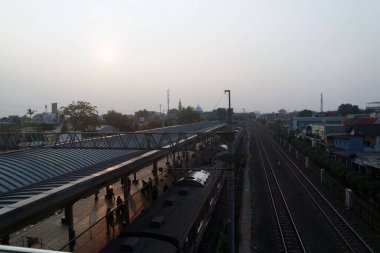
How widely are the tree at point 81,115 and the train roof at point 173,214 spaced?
3417cm

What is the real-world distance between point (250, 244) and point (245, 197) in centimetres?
906

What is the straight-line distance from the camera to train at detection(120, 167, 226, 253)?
9953 mm

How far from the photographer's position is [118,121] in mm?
61562

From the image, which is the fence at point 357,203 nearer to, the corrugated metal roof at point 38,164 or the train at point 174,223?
the train at point 174,223

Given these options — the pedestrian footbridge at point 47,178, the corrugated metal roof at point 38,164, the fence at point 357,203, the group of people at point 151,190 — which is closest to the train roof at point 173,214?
the pedestrian footbridge at point 47,178

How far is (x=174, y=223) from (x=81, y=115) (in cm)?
4040

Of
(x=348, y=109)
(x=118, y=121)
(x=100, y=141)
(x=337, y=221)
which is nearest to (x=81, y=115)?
(x=118, y=121)

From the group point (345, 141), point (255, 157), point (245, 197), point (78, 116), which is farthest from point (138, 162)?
point (78, 116)

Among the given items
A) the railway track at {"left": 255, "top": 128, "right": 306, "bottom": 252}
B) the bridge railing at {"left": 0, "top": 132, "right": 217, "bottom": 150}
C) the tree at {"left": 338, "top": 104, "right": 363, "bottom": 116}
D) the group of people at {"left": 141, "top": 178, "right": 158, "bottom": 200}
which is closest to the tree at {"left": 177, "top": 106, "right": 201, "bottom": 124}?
the tree at {"left": 338, "top": 104, "right": 363, "bottom": 116}

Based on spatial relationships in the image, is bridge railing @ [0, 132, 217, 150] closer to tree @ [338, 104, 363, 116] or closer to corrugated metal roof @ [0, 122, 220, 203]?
corrugated metal roof @ [0, 122, 220, 203]

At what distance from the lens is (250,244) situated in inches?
627

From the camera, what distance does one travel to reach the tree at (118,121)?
61062 mm

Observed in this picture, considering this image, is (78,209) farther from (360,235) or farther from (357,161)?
(357,161)

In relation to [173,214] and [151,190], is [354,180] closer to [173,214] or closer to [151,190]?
[151,190]
